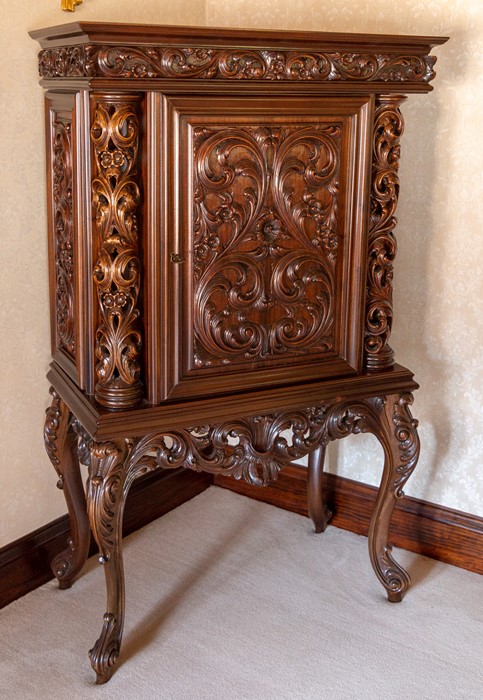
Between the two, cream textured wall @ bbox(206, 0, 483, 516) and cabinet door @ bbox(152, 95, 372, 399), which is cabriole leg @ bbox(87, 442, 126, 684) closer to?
cabinet door @ bbox(152, 95, 372, 399)

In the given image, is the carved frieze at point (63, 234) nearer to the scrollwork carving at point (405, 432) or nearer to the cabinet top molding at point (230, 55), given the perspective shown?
the cabinet top molding at point (230, 55)

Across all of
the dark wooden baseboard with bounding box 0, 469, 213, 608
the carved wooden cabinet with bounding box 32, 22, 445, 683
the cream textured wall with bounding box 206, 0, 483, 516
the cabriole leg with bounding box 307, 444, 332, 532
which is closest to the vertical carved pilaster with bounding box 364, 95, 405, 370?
the carved wooden cabinet with bounding box 32, 22, 445, 683

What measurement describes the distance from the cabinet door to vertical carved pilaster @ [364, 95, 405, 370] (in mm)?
50

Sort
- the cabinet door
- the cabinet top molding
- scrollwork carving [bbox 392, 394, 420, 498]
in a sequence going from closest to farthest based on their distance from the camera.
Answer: the cabinet top molding, the cabinet door, scrollwork carving [bbox 392, 394, 420, 498]

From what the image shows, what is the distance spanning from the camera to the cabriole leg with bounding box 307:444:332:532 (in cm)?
284

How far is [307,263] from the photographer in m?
2.16

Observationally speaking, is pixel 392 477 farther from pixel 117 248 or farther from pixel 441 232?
pixel 117 248

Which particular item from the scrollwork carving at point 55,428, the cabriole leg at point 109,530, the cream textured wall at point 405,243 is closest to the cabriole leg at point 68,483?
the scrollwork carving at point 55,428

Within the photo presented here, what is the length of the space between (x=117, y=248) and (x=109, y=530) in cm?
64

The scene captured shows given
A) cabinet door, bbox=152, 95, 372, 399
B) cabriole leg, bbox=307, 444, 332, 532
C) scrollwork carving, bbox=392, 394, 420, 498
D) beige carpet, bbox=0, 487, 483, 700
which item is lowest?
beige carpet, bbox=0, 487, 483, 700

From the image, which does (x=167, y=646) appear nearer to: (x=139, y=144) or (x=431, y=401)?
(x=431, y=401)

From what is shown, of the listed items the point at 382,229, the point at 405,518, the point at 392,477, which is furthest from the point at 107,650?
the point at 382,229

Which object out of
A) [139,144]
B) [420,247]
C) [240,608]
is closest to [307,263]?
[139,144]

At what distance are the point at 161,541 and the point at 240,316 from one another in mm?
994
